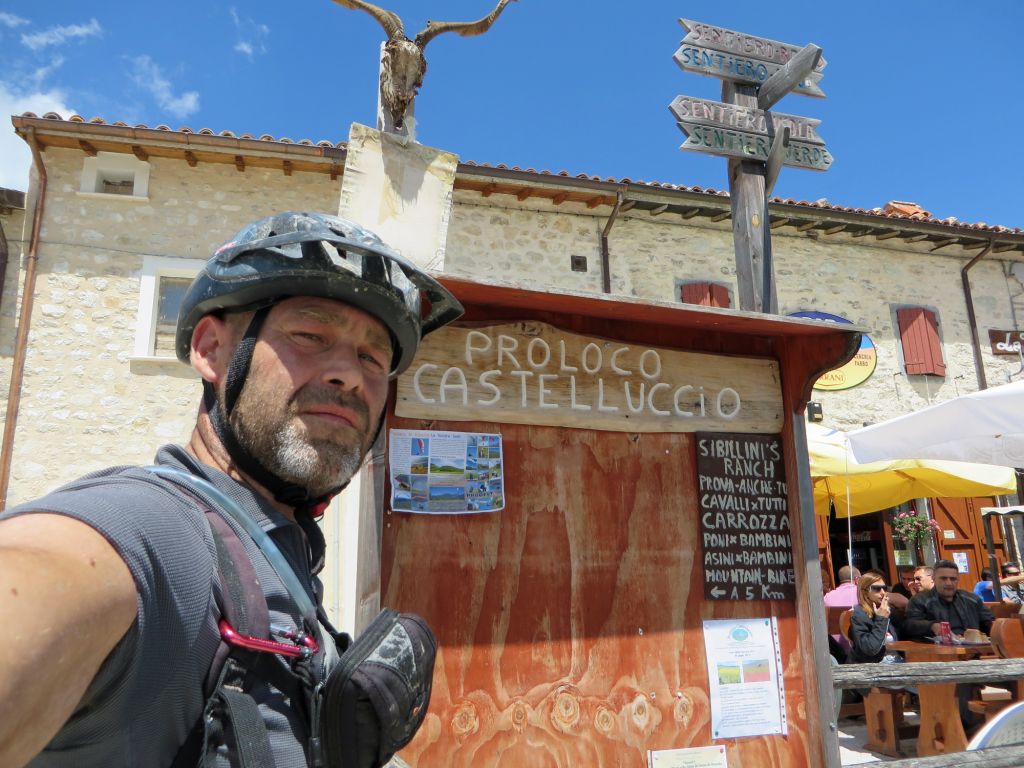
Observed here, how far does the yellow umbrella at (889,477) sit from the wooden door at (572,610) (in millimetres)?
4497

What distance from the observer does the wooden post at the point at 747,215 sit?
450 cm

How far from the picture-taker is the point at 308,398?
1.29 m

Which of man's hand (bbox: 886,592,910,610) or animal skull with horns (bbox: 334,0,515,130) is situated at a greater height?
animal skull with horns (bbox: 334,0,515,130)

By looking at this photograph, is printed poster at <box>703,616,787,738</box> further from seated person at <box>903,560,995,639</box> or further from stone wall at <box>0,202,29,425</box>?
stone wall at <box>0,202,29,425</box>

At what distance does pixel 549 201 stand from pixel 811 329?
30.1ft

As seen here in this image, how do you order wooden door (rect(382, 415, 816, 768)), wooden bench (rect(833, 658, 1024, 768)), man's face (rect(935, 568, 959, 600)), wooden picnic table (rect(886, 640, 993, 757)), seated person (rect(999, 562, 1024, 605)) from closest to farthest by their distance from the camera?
1. wooden door (rect(382, 415, 816, 768))
2. wooden bench (rect(833, 658, 1024, 768))
3. wooden picnic table (rect(886, 640, 993, 757))
4. man's face (rect(935, 568, 959, 600))
5. seated person (rect(999, 562, 1024, 605))

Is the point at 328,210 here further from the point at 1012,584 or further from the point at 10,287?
the point at 1012,584

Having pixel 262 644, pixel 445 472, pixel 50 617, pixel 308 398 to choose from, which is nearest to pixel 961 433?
pixel 445 472

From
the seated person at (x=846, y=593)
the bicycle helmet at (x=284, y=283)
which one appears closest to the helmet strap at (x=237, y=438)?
the bicycle helmet at (x=284, y=283)

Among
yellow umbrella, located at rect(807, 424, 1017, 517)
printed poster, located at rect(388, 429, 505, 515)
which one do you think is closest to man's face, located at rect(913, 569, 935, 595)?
A: yellow umbrella, located at rect(807, 424, 1017, 517)

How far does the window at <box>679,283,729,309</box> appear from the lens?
1228 cm

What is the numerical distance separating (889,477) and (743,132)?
598 centimetres

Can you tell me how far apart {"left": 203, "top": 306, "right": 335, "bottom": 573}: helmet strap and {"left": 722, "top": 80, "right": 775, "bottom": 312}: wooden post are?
3.63m

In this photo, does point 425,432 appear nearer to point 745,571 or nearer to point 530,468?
point 530,468
